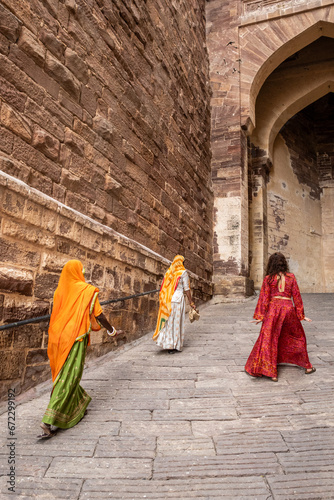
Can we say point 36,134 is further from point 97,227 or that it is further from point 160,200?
point 160,200

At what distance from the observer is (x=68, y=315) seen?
2.74 metres

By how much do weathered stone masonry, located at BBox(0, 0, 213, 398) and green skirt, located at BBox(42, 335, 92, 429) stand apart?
58cm

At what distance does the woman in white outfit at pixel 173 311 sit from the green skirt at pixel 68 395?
191 centimetres

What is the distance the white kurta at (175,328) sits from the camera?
4590mm

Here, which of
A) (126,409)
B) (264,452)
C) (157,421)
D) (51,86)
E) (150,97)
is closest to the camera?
(264,452)

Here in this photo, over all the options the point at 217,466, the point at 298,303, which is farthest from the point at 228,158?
the point at 217,466

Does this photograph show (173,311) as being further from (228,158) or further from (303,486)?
(228,158)

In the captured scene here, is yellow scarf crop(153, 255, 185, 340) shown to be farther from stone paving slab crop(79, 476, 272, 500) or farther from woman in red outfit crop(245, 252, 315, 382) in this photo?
stone paving slab crop(79, 476, 272, 500)

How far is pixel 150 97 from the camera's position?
245 inches

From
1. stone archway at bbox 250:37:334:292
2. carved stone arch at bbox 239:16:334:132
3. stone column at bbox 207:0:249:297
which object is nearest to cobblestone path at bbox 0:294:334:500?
stone column at bbox 207:0:249:297

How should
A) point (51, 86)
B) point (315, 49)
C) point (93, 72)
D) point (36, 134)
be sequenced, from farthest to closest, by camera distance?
point (315, 49)
point (93, 72)
point (51, 86)
point (36, 134)

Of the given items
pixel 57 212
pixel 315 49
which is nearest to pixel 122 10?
pixel 57 212

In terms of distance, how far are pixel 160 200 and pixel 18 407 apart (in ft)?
13.4

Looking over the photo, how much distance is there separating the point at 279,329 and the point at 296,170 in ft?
35.2
